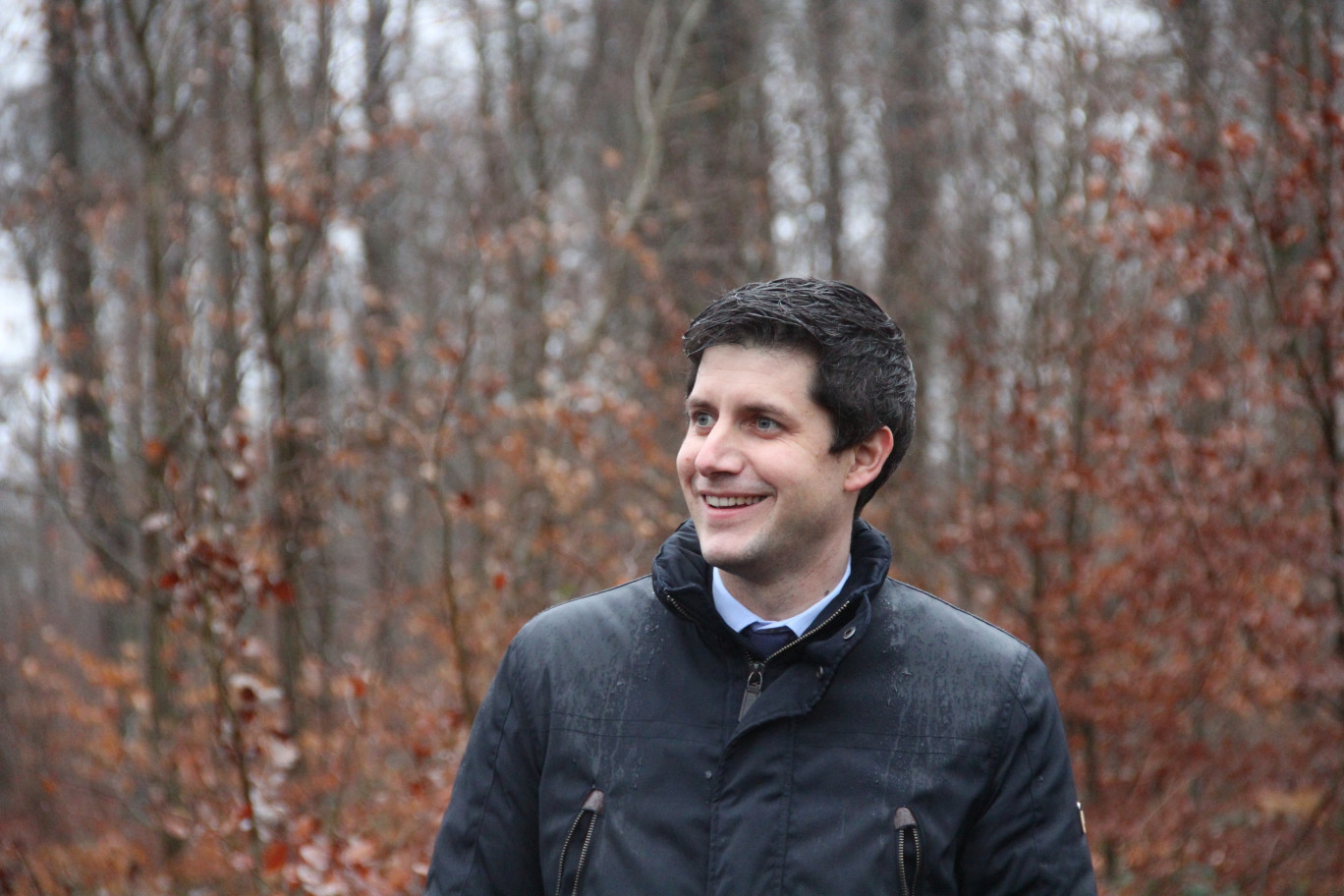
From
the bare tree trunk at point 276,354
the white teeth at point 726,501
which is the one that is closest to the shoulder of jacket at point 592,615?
the white teeth at point 726,501

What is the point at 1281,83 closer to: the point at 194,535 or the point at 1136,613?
the point at 1136,613

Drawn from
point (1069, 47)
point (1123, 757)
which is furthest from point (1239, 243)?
point (1123, 757)

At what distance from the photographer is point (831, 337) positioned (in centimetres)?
229

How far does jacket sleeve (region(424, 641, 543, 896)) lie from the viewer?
7.33 ft

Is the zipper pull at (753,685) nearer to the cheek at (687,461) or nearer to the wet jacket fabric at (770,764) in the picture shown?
the wet jacket fabric at (770,764)

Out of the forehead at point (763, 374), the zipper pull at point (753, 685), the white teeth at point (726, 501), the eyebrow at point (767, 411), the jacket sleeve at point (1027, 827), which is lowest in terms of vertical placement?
the jacket sleeve at point (1027, 827)

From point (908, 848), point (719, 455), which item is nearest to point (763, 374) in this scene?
point (719, 455)

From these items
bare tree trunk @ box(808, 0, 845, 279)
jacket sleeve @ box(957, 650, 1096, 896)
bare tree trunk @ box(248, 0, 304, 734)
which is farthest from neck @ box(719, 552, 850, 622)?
bare tree trunk @ box(808, 0, 845, 279)

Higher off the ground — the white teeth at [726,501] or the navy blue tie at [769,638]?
the white teeth at [726,501]

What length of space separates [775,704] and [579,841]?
1.44 ft

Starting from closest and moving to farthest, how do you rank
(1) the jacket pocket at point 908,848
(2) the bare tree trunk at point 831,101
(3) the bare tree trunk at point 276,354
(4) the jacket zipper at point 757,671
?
(1) the jacket pocket at point 908,848, (4) the jacket zipper at point 757,671, (3) the bare tree trunk at point 276,354, (2) the bare tree trunk at point 831,101

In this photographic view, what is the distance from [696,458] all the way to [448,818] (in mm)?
A: 838

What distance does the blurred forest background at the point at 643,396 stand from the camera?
5.57m

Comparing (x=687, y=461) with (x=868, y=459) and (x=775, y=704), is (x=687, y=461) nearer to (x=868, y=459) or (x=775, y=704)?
(x=868, y=459)
